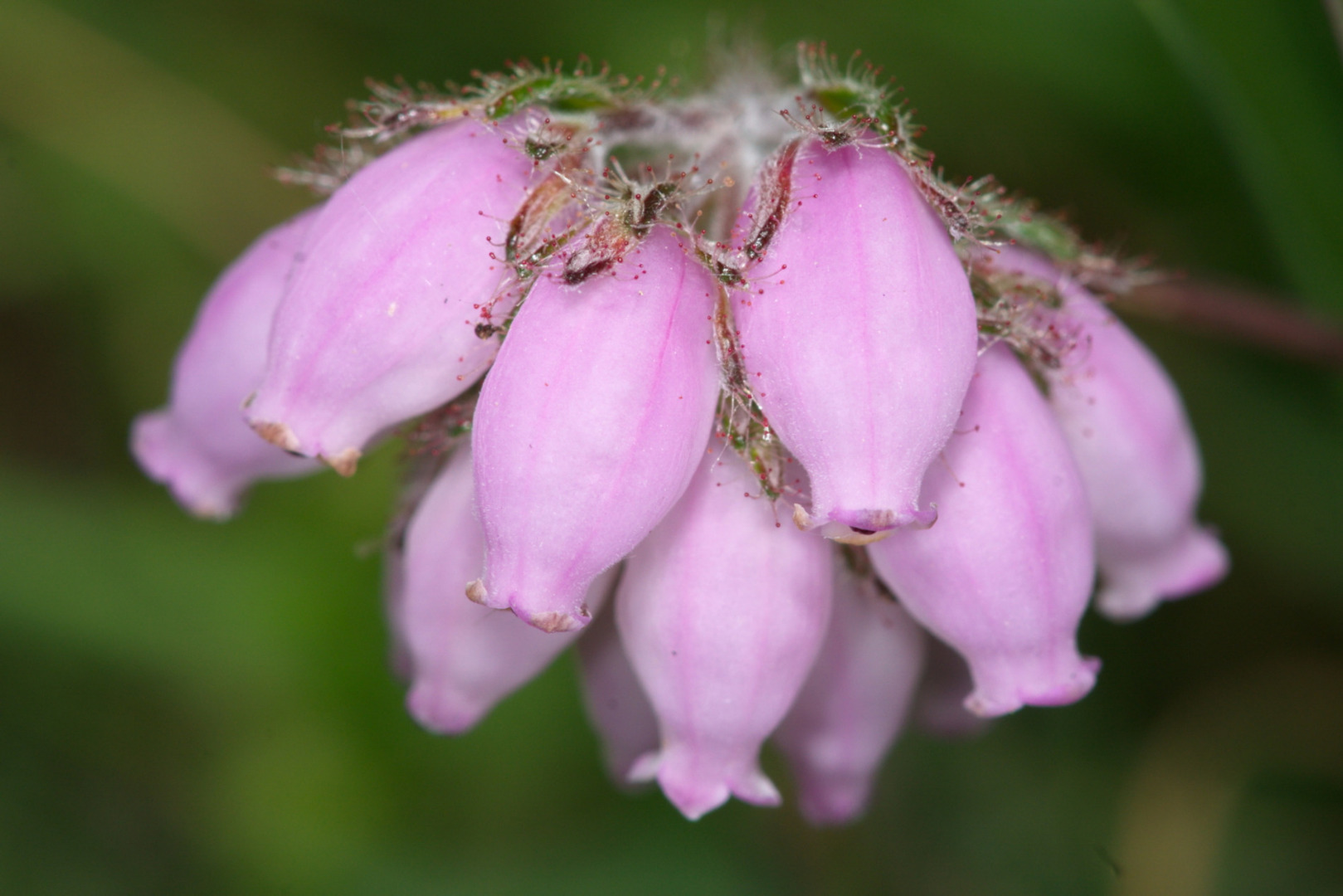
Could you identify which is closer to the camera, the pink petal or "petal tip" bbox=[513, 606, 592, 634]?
"petal tip" bbox=[513, 606, 592, 634]

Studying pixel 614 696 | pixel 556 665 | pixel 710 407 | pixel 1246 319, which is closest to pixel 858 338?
pixel 710 407

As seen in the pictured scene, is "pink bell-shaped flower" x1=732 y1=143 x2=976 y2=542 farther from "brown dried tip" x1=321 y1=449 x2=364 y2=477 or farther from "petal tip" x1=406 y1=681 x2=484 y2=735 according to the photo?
"petal tip" x1=406 y1=681 x2=484 y2=735

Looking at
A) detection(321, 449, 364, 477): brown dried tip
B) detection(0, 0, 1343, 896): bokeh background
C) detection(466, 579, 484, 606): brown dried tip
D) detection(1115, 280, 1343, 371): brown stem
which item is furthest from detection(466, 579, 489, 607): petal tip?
detection(0, 0, 1343, 896): bokeh background

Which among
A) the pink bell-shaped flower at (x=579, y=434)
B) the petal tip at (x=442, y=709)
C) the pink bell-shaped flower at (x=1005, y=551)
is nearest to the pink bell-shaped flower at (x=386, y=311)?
the pink bell-shaped flower at (x=579, y=434)

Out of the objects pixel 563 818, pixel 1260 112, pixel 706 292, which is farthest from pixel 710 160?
pixel 563 818

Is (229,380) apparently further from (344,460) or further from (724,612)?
(724,612)

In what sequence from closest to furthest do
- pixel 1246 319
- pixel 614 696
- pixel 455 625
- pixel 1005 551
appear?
pixel 1005 551, pixel 455 625, pixel 614 696, pixel 1246 319
